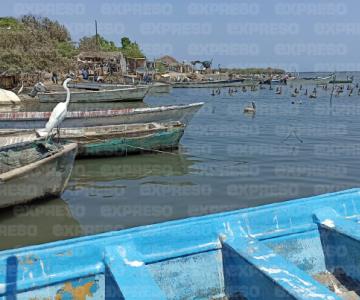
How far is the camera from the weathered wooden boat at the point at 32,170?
759 centimetres

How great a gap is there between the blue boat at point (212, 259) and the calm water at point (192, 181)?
4.25m

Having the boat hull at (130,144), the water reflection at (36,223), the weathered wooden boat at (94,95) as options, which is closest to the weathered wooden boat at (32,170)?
the water reflection at (36,223)

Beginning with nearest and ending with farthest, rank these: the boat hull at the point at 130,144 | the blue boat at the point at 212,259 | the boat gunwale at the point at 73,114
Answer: the blue boat at the point at 212,259 → the boat hull at the point at 130,144 → the boat gunwale at the point at 73,114

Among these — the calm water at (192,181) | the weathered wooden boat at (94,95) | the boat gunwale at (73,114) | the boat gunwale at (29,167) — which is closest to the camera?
the boat gunwale at (29,167)

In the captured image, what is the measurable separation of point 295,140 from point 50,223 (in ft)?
38.7

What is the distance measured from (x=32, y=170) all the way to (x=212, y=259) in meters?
4.92

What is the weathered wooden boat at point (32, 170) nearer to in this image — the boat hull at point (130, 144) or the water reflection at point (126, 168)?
the water reflection at point (126, 168)

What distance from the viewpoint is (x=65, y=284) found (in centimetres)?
330

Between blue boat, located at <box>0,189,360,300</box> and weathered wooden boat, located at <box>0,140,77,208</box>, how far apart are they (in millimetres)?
4522

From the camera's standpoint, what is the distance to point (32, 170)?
25.4 feet

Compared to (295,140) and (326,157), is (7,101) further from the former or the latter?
(326,157)

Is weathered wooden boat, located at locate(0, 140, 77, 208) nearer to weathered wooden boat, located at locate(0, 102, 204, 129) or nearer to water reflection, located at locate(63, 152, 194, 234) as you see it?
water reflection, located at locate(63, 152, 194, 234)

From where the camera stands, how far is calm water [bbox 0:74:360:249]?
8102mm

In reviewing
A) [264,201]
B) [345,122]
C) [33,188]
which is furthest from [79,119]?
[345,122]
